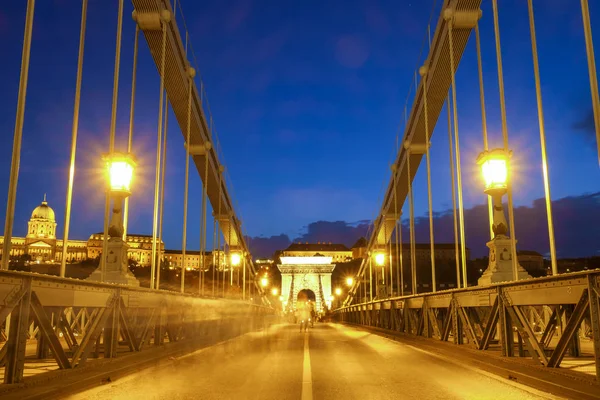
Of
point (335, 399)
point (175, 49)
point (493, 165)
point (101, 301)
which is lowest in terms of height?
point (335, 399)

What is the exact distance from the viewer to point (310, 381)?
7.86 m

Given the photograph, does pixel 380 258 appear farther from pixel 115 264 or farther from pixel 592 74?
pixel 592 74

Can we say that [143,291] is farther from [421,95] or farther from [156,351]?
[421,95]

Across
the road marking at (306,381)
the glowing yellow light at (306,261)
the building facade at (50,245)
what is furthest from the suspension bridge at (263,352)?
the building facade at (50,245)

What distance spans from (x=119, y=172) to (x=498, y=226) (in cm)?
794

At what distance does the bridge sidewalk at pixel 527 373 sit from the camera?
628 cm

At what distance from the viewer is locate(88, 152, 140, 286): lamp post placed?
1160cm

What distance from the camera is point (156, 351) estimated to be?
11.2 m

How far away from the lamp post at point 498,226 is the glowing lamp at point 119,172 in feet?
24.9

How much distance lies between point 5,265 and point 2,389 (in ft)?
5.41

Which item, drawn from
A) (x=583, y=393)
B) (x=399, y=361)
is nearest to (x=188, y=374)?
(x=399, y=361)

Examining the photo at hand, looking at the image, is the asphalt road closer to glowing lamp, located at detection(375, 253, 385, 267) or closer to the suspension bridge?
the suspension bridge

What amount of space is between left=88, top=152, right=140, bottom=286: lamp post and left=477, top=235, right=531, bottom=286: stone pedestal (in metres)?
7.22

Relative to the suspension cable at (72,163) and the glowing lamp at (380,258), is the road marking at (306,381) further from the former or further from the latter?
the glowing lamp at (380,258)
